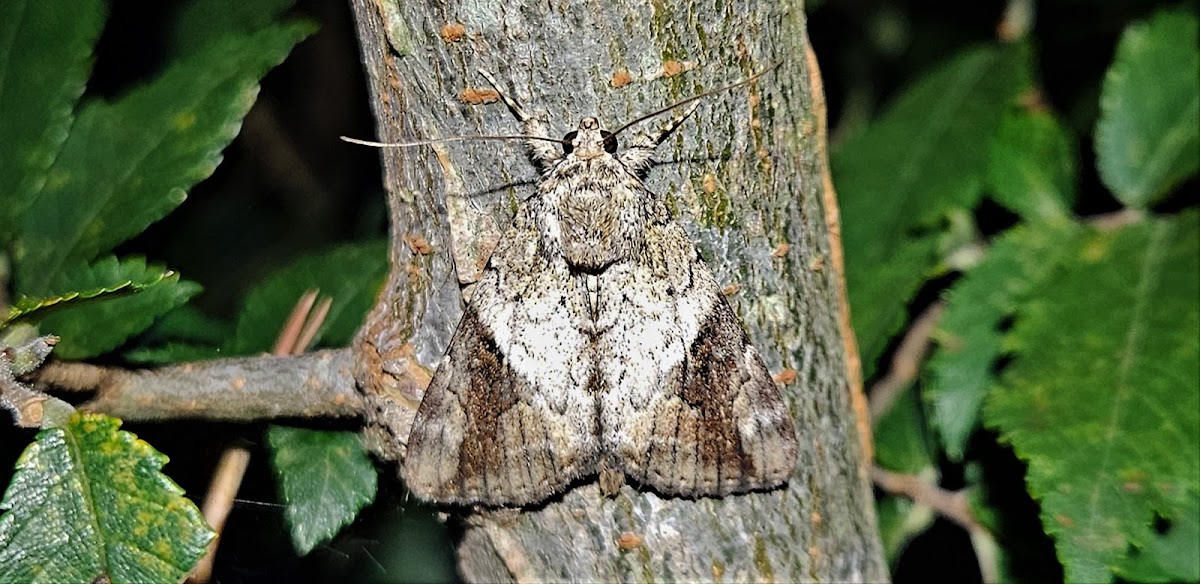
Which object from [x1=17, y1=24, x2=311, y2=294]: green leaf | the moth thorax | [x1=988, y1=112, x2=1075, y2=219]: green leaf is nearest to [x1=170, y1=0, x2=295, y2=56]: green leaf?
[x1=17, y1=24, x2=311, y2=294]: green leaf

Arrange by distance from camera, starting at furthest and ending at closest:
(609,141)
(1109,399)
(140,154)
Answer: (140,154), (1109,399), (609,141)

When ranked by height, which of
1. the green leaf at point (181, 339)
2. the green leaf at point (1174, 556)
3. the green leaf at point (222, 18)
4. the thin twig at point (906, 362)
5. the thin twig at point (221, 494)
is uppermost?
the green leaf at point (222, 18)

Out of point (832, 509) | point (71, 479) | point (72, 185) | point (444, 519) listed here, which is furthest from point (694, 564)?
point (72, 185)

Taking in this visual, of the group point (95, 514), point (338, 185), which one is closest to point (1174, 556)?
point (95, 514)

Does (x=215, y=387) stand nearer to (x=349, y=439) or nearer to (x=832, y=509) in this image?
(x=349, y=439)

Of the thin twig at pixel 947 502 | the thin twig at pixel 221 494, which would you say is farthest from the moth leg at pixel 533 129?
the thin twig at pixel 947 502

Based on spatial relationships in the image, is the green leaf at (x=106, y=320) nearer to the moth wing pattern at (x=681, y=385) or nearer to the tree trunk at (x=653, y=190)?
the tree trunk at (x=653, y=190)

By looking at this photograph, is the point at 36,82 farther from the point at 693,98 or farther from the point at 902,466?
the point at 902,466
